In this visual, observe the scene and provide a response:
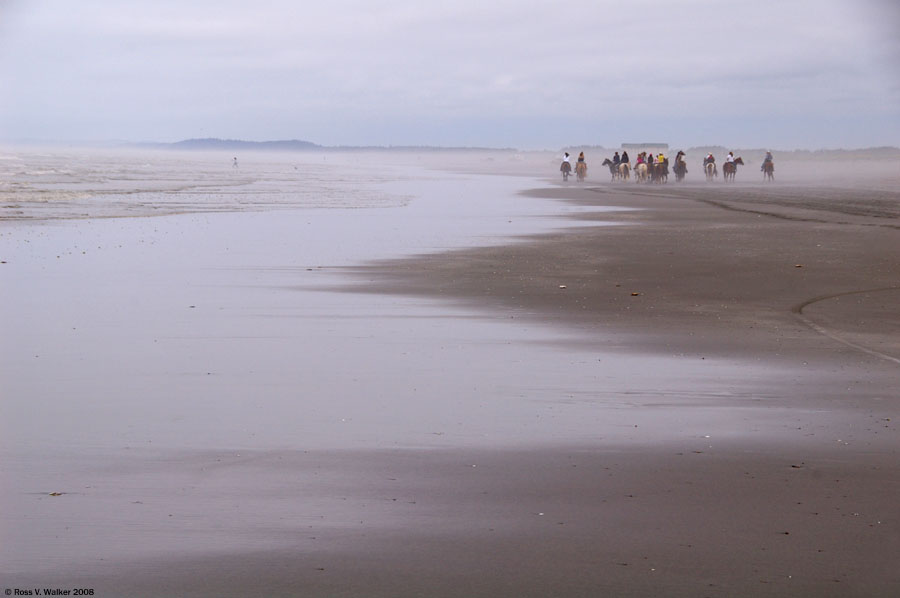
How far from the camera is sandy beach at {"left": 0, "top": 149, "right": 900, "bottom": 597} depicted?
4.35m

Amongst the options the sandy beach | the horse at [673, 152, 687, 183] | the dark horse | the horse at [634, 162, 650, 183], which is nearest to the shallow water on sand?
the sandy beach

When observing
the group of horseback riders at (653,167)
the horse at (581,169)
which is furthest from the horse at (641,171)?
the horse at (581,169)

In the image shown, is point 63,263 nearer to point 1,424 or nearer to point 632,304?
point 632,304

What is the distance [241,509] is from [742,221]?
22489mm

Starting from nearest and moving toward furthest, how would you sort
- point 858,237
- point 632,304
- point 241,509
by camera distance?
point 241,509 → point 632,304 → point 858,237

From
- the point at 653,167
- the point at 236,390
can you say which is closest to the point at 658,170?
the point at 653,167

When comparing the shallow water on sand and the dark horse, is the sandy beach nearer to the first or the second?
the shallow water on sand

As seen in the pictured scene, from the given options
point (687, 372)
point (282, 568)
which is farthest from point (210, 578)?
point (687, 372)

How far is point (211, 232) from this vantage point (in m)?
21.4

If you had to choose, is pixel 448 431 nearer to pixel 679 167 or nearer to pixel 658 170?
pixel 658 170

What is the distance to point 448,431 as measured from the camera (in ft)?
21.1

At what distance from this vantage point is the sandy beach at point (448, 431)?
4.35 meters

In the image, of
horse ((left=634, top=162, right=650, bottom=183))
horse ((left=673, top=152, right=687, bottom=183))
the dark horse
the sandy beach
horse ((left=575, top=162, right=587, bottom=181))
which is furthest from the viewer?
horse ((left=575, top=162, right=587, bottom=181))

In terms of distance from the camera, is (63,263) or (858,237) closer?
(63,263)
